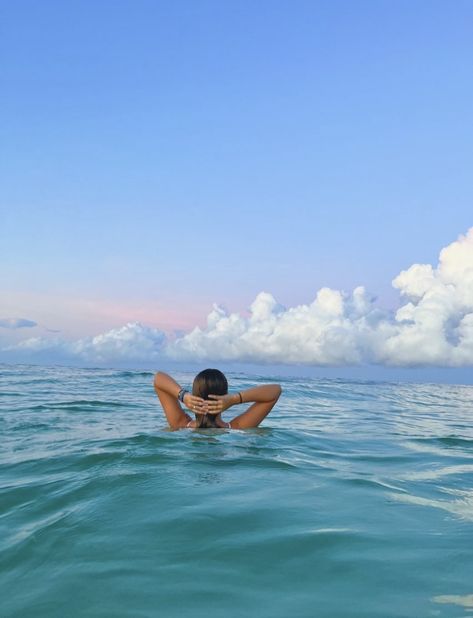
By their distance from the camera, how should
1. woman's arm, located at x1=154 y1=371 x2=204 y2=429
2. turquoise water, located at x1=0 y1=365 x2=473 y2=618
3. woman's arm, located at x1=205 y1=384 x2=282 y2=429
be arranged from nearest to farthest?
turquoise water, located at x1=0 y1=365 x2=473 y2=618 → woman's arm, located at x1=205 y1=384 x2=282 y2=429 → woman's arm, located at x1=154 y1=371 x2=204 y2=429

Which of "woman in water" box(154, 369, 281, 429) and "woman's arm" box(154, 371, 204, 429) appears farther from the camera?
"woman's arm" box(154, 371, 204, 429)

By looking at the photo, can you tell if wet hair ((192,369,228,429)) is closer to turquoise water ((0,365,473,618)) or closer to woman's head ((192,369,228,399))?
woman's head ((192,369,228,399))

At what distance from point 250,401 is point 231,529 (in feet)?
11.4

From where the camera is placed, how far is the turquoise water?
8.70ft

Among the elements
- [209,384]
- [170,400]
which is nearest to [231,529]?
[209,384]

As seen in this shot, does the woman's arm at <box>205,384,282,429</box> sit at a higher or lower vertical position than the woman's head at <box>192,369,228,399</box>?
lower

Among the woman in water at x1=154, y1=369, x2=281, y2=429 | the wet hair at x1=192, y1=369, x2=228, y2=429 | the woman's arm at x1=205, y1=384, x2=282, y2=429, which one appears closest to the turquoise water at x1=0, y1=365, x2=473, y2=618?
the woman in water at x1=154, y1=369, x2=281, y2=429

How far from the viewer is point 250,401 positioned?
23.2 feet

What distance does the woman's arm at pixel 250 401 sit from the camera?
6.91 metres

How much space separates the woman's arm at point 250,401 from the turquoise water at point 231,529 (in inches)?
18.6

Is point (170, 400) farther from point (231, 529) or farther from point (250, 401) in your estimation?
point (231, 529)

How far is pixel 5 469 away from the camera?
5988 millimetres

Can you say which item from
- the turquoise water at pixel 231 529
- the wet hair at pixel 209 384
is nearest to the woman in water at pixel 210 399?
the wet hair at pixel 209 384

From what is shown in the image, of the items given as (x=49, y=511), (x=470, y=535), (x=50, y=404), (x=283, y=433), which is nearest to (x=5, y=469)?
(x=49, y=511)
